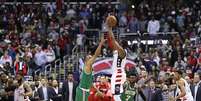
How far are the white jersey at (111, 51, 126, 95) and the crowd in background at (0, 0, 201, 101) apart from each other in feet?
23.7

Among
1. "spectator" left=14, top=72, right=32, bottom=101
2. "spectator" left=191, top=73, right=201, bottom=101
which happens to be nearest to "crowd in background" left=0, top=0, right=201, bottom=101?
"spectator" left=14, top=72, right=32, bottom=101

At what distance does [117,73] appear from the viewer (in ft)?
30.0

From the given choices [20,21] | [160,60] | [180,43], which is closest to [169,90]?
[160,60]

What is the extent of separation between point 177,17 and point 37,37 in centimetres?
596

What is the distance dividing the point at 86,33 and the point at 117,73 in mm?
18478

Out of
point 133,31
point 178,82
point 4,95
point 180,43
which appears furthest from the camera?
point 133,31

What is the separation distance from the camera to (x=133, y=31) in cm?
2712

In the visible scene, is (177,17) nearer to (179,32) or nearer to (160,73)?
(179,32)

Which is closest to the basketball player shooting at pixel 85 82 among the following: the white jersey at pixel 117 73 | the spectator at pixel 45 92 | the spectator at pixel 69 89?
the white jersey at pixel 117 73

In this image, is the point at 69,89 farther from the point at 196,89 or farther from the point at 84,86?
the point at 84,86

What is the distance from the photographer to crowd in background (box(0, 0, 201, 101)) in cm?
2155

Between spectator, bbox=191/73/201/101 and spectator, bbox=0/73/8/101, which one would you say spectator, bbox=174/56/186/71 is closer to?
spectator, bbox=191/73/201/101

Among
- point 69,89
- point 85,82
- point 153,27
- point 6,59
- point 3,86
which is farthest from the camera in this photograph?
point 153,27

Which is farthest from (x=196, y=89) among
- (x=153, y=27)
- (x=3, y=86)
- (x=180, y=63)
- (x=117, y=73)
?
(x=153, y=27)
